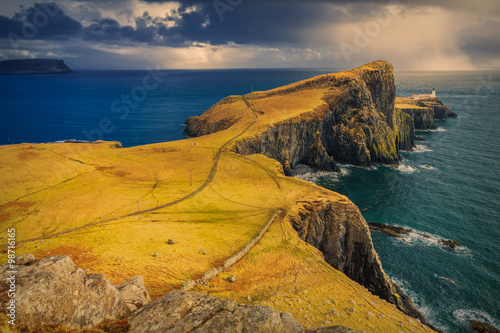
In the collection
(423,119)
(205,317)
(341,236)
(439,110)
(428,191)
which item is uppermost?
(439,110)

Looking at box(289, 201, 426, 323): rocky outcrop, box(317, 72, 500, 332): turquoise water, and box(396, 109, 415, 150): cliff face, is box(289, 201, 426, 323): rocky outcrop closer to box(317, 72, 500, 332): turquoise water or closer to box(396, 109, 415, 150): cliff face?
box(317, 72, 500, 332): turquoise water

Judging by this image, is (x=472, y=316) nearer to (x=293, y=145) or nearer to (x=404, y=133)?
(x=293, y=145)

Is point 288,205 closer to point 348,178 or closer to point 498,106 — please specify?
point 348,178

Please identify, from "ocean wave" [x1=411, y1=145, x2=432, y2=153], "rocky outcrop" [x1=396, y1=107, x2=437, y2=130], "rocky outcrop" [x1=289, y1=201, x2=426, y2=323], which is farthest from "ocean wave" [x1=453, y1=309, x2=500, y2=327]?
"rocky outcrop" [x1=396, y1=107, x2=437, y2=130]

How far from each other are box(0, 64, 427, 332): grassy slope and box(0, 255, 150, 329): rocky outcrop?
7406mm

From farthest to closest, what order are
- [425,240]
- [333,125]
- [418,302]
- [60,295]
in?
1. [333,125]
2. [425,240]
3. [418,302]
4. [60,295]

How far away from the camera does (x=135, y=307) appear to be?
17.9 meters

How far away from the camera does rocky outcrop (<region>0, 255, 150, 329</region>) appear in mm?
13586

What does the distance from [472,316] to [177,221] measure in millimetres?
44538

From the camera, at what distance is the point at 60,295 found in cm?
1477

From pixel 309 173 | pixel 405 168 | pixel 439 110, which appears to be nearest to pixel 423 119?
pixel 439 110

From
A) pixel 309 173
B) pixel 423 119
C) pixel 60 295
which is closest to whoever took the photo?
pixel 60 295

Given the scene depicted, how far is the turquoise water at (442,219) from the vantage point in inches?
1636

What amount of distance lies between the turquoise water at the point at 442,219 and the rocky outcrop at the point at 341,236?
23.1ft
